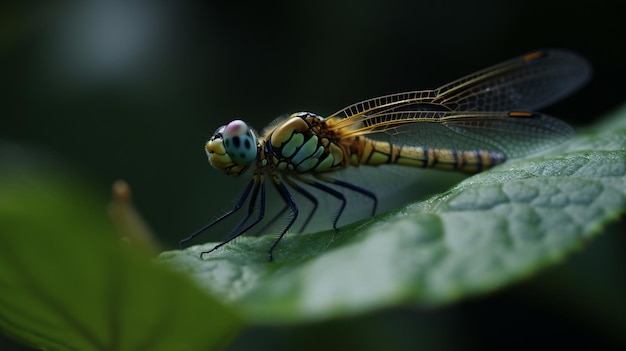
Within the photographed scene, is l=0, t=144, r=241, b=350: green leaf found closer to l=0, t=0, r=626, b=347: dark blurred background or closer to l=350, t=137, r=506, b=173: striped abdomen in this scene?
l=350, t=137, r=506, b=173: striped abdomen

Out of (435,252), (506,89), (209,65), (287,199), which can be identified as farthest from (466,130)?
(209,65)

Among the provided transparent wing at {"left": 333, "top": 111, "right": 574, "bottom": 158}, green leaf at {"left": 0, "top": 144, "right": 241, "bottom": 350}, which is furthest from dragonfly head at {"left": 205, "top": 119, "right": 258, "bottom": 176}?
green leaf at {"left": 0, "top": 144, "right": 241, "bottom": 350}

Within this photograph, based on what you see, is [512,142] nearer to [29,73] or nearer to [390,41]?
[390,41]

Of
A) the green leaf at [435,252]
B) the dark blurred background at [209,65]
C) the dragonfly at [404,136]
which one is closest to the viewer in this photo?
the green leaf at [435,252]

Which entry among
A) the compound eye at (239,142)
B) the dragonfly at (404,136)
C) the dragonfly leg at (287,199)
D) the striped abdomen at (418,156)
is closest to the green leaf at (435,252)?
the dragonfly leg at (287,199)

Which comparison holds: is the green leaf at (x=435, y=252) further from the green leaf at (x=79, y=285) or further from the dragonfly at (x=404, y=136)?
the dragonfly at (x=404, y=136)

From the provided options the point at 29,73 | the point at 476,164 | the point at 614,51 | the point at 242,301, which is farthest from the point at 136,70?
the point at 242,301

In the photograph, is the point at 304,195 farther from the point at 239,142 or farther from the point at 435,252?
the point at 435,252
